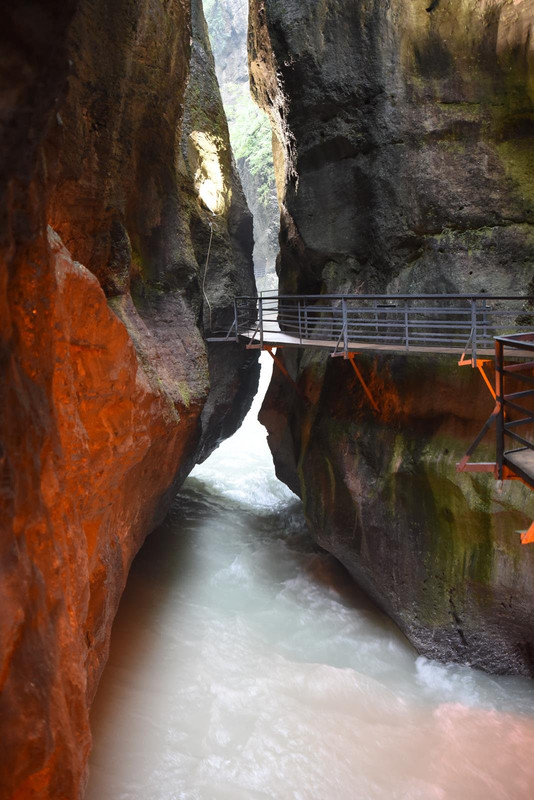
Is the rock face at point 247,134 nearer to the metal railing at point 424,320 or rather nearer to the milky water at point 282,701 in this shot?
the metal railing at point 424,320

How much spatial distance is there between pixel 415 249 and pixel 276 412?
14.1ft

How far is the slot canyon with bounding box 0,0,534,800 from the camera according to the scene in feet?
10.2

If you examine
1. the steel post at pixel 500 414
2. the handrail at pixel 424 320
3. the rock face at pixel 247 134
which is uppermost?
the rock face at pixel 247 134

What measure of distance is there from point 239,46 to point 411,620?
40.9 m

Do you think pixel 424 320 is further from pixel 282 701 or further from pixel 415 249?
pixel 282 701

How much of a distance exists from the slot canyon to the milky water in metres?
0.04

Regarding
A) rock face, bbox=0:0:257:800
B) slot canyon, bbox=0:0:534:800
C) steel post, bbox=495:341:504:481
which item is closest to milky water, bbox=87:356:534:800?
slot canyon, bbox=0:0:534:800

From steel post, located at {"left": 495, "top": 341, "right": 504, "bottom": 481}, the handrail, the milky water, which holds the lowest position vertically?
the milky water

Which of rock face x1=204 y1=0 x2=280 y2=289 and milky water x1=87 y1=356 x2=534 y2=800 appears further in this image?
rock face x1=204 y1=0 x2=280 y2=289

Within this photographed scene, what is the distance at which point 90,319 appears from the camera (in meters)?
4.76

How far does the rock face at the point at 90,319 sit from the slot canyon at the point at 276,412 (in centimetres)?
3

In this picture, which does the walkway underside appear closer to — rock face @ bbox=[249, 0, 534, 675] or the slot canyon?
the slot canyon

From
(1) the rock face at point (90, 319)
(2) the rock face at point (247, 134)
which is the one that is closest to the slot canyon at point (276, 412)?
(1) the rock face at point (90, 319)

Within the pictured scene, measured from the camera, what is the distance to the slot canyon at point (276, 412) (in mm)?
3100
